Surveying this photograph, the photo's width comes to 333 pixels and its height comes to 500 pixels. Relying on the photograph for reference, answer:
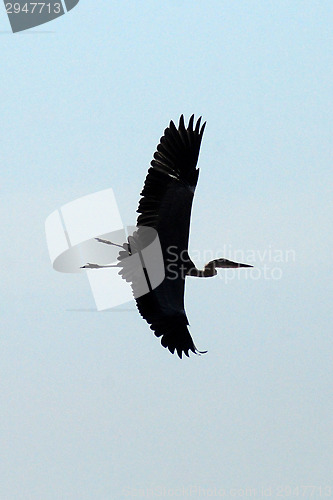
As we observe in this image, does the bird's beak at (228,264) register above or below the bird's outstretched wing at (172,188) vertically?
below

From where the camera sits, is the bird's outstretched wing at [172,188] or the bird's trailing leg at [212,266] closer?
the bird's outstretched wing at [172,188]

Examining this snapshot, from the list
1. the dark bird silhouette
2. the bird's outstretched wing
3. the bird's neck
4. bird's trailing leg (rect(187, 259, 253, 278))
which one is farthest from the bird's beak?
the bird's outstretched wing

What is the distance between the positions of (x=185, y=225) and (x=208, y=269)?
3.97 ft

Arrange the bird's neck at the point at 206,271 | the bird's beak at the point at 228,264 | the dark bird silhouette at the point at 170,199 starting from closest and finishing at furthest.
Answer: the dark bird silhouette at the point at 170,199, the bird's neck at the point at 206,271, the bird's beak at the point at 228,264

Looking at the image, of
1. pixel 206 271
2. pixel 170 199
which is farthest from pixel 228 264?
pixel 170 199

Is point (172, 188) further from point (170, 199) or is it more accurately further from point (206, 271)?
point (206, 271)

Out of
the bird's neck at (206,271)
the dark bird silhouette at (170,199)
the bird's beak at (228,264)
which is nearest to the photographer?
the dark bird silhouette at (170,199)

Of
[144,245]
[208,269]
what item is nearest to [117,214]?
[144,245]

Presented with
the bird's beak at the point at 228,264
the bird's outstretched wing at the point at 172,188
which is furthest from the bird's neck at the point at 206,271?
the bird's outstretched wing at the point at 172,188

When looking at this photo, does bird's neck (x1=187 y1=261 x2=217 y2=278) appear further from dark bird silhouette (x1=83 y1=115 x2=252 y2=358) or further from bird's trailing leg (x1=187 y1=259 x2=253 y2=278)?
dark bird silhouette (x1=83 y1=115 x2=252 y2=358)

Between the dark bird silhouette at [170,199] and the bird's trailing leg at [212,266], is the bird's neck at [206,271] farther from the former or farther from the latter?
the dark bird silhouette at [170,199]

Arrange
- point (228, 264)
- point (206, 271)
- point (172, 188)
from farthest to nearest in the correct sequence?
point (228, 264), point (206, 271), point (172, 188)

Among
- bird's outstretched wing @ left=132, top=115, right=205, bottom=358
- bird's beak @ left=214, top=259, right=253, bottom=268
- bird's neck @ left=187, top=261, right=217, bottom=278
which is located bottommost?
bird's neck @ left=187, top=261, right=217, bottom=278

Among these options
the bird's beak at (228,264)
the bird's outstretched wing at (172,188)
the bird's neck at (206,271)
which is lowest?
the bird's neck at (206,271)
